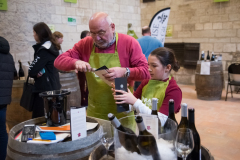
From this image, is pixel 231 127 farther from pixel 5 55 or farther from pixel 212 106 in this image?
pixel 5 55

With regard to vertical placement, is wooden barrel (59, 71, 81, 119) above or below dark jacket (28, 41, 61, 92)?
below

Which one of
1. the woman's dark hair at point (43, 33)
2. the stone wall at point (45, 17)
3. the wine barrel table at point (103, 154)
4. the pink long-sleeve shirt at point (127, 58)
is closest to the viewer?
the wine barrel table at point (103, 154)

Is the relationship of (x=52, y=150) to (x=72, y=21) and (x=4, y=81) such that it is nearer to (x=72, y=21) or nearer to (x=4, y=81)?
(x=4, y=81)

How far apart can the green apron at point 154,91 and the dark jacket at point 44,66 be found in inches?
60.6

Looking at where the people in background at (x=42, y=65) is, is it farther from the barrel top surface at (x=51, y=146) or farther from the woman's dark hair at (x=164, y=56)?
the barrel top surface at (x=51, y=146)

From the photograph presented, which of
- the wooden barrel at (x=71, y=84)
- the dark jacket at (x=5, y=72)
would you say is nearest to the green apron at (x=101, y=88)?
the dark jacket at (x=5, y=72)

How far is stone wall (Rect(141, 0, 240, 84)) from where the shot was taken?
20.6 ft

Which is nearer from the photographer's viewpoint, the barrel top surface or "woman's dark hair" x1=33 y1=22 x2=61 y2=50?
the barrel top surface

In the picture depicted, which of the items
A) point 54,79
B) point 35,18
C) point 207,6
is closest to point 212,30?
point 207,6

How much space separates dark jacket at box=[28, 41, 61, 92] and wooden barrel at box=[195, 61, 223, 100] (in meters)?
3.67

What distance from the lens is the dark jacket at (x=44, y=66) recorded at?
2814mm

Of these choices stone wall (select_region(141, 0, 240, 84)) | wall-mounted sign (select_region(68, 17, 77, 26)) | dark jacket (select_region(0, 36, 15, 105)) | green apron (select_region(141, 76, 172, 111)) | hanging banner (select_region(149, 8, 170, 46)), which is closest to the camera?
green apron (select_region(141, 76, 172, 111))

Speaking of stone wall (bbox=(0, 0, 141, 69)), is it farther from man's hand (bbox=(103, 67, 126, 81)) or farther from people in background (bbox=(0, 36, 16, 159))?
man's hand (bbox=(103, 67, 126, 81))

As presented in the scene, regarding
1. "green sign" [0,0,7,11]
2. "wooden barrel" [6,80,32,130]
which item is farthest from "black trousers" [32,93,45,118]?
"green sign" [0,0,7,11]
